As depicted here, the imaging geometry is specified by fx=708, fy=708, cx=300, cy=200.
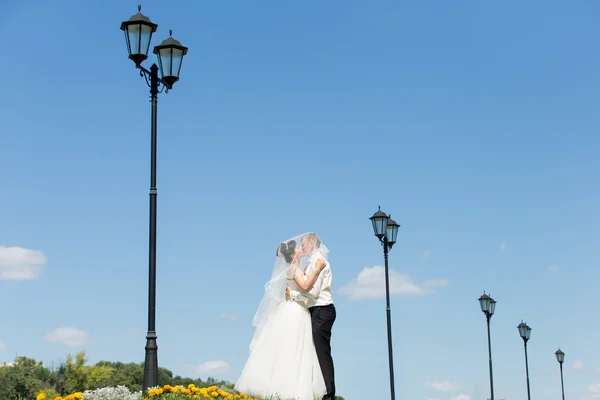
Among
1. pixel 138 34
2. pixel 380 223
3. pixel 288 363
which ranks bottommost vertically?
pixel 288 363

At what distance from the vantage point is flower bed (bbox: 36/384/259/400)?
9.96 metres

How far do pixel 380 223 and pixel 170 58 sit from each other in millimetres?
11521

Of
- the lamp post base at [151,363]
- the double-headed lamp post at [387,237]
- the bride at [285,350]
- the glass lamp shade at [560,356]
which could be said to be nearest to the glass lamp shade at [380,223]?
the double-headed lamp post at [387,237]

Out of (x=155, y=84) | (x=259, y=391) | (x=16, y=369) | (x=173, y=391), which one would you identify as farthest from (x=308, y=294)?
(x=16, y=369)

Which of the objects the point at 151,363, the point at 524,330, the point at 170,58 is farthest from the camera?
the point at 524,330

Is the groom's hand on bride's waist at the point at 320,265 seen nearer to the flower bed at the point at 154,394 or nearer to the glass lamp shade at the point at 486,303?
the flower bed at the point at 154,394

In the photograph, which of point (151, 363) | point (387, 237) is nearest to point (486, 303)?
point (387, 237)

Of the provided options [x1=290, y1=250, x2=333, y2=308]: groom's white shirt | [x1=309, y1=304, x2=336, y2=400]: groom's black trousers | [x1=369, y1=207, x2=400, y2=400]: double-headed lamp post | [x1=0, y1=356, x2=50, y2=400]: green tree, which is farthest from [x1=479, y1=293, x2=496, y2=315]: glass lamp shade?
[x1=0, y1=356, x2=50, y2=400]: green tree

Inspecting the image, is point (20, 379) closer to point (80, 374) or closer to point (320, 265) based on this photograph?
point (80, 374)

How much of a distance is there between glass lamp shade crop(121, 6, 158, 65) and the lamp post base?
16.5 ft

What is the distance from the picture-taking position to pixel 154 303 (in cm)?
1184

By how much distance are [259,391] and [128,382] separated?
54818 millimetres

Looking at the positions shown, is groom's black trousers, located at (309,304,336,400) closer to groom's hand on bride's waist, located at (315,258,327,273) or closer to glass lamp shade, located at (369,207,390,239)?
groom's hand on bride's waist, located at (315,258,327,273)

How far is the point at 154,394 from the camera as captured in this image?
34.4 ft
